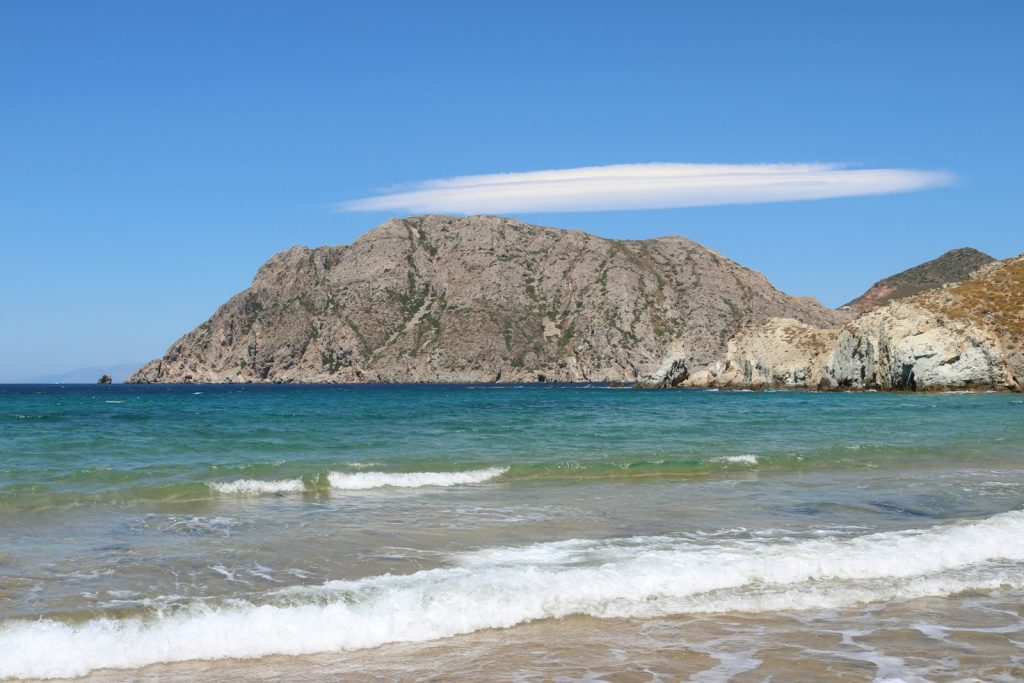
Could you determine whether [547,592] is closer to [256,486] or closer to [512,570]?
[512,570]

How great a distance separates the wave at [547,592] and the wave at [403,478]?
29.0 feet

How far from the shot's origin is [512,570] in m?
11.0

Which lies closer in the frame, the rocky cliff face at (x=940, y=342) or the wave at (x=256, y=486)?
the wave at (x=256, y=486)

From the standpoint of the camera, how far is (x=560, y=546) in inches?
503

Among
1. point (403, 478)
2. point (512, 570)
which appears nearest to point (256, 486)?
point (403, 478)

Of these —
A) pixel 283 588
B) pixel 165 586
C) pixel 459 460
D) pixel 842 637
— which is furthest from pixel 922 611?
pixel 459 460

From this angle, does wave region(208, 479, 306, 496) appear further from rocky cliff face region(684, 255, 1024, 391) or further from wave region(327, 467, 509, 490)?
rocky cliff face region(684, 255, 1024, 391)

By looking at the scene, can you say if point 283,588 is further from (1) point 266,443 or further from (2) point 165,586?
(1) point 266,443

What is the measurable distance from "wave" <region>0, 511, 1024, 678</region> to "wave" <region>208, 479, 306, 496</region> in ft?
30.1

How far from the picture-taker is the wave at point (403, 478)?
20.9m

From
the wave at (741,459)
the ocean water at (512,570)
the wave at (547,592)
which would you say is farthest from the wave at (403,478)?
the wave at (547,592)

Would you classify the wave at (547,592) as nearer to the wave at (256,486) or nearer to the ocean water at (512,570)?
the ocean water at (512,570)

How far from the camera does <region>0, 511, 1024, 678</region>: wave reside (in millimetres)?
8430

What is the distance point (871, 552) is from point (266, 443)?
80.6 feet
